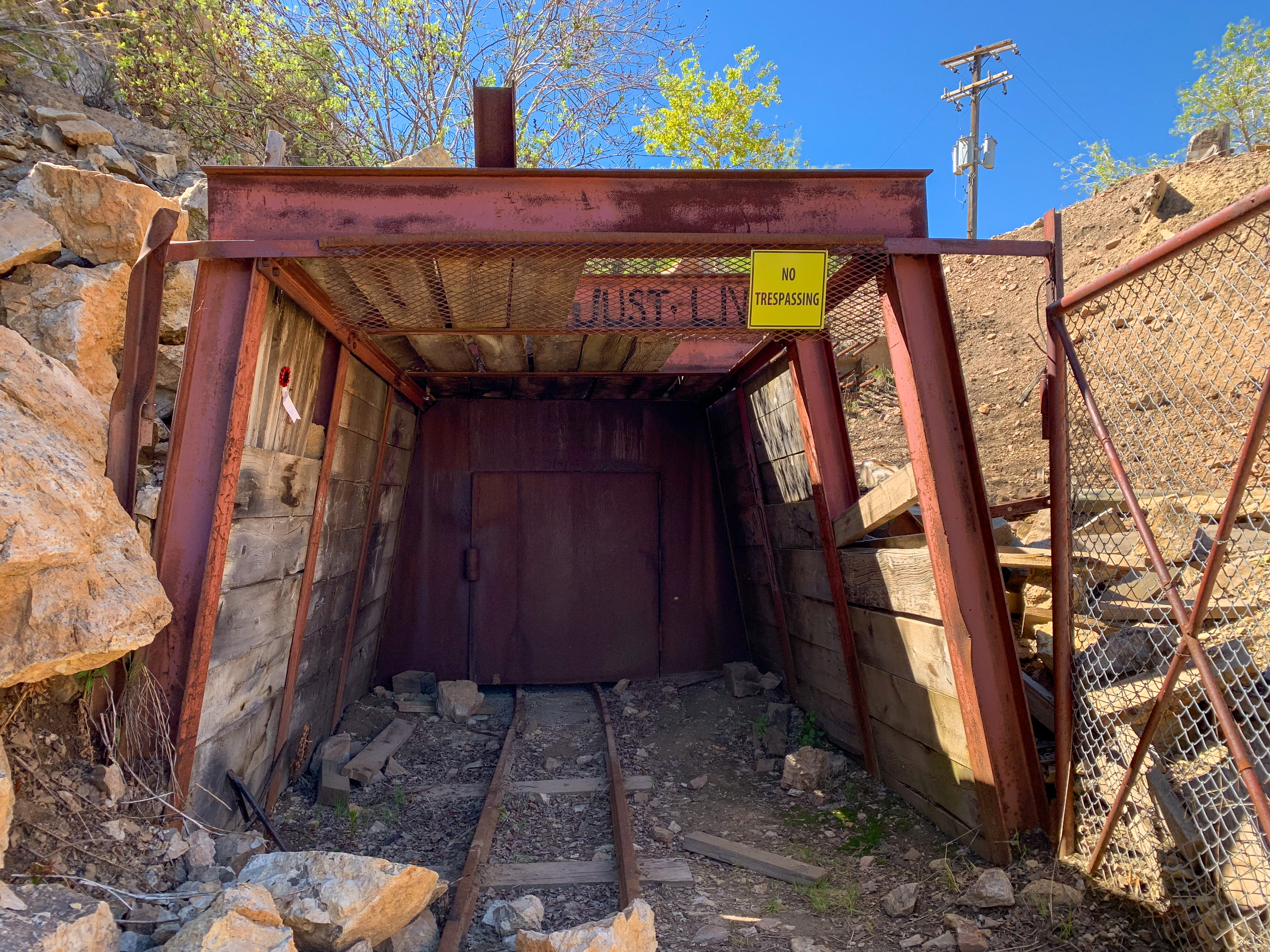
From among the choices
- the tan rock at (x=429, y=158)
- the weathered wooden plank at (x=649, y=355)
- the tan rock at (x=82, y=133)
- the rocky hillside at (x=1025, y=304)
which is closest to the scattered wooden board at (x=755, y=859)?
the weathered wooden plank at (x=649, y=355)

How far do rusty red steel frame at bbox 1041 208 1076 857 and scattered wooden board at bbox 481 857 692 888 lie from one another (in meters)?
1.81

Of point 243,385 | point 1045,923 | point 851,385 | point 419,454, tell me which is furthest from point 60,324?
point 851,385

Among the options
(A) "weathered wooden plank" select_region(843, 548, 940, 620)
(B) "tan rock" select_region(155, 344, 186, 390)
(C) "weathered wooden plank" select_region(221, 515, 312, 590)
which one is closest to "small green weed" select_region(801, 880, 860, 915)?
(A) "weathered wooden plank" select_region(843, 548, 940, 620)

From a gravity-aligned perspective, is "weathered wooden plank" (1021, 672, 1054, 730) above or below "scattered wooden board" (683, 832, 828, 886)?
above

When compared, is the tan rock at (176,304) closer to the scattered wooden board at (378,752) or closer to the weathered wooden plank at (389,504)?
the weathered wooden plank at (389,504)

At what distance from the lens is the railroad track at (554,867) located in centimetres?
348

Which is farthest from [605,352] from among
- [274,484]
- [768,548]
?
[274,484]

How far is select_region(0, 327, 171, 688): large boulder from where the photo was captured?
7.82 feet

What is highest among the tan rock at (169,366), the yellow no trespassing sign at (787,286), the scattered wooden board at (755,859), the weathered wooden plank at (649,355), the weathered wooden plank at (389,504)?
the weathered wooden plank at (649,355)

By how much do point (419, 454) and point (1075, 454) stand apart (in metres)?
5.78

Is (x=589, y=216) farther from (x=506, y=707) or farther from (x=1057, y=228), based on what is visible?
(x=506, y=707)

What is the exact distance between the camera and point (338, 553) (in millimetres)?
5434

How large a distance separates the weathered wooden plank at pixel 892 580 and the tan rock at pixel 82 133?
7.74 metres

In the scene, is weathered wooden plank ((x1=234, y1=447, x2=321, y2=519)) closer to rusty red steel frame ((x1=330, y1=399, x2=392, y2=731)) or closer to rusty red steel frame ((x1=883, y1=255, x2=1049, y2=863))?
rusty red steel frame ((x1=330, y1=399, x2=392, y2=731))
